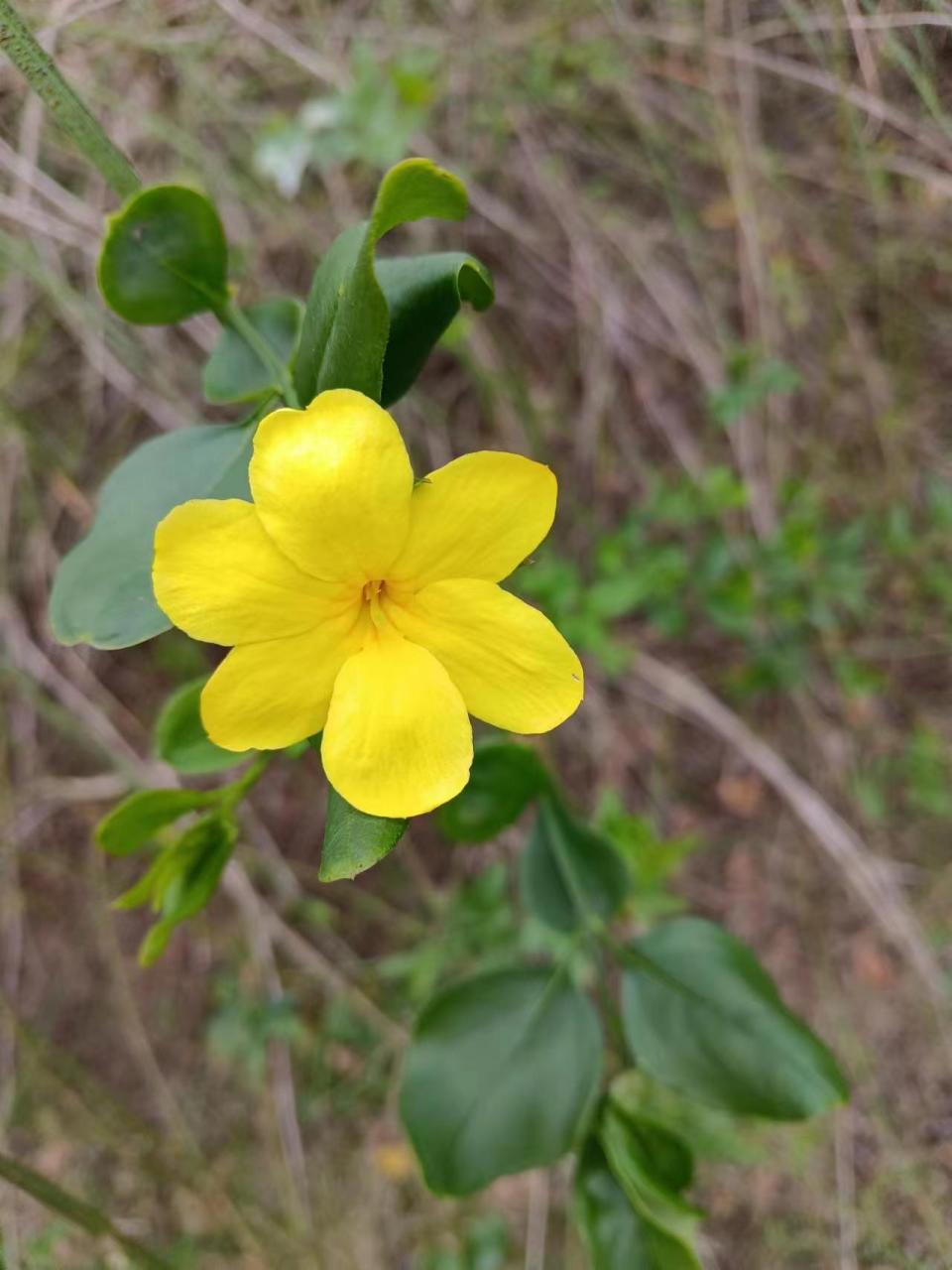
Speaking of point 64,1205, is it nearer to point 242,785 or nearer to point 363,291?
point 242,785

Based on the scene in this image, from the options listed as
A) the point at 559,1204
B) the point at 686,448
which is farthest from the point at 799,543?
the point at 559,1204

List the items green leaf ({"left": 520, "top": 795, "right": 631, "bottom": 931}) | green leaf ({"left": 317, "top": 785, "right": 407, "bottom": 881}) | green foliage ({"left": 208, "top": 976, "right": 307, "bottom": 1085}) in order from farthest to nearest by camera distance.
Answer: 1. green foliage ({"left": 208, "top": 976, "right": 307, "bottom": 1085})
2. green leaf ({"left": 520, "top": 795, "right": 631, "bottom": 931})
3. green leaf ({"left": 317, "top": 785, "right": 407, "bottom": 881})

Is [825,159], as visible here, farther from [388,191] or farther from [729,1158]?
[729,1158]

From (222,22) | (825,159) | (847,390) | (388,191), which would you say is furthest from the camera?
(847,390)

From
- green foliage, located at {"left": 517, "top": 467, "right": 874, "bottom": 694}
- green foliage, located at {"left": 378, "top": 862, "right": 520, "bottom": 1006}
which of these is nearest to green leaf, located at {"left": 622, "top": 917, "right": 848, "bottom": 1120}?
green foliage, located at {"left": 517, "top": 467, "right": 874, "bottom": 694}

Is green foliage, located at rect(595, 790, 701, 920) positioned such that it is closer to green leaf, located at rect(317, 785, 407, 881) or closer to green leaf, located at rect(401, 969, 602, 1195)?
green leaf, located at rect(401, 969, 602, 1195)

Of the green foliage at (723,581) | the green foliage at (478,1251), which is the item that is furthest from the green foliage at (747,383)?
the green foliage at (478,1251)

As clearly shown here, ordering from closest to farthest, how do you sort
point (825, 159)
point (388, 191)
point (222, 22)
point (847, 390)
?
point (388, 191) → point (222, 22) → point (825, 159) → point (847, 390)
